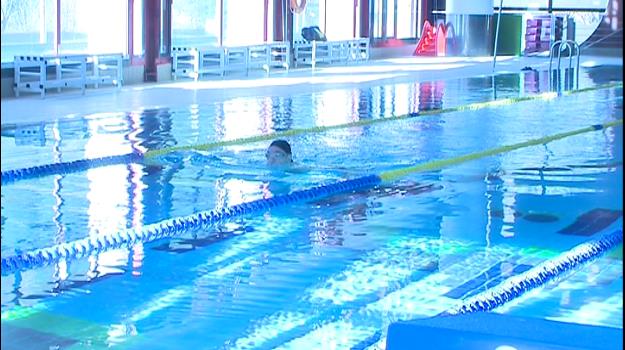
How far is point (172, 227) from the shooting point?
17.3ft

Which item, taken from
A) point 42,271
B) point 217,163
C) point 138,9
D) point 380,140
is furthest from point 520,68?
point 42,271

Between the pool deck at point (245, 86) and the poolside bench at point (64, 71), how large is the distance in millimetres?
133

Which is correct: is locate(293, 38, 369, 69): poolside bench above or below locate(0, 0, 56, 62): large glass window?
below

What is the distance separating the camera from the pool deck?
1107cm

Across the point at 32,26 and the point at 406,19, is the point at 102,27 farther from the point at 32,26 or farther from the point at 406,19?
the point at 406,19

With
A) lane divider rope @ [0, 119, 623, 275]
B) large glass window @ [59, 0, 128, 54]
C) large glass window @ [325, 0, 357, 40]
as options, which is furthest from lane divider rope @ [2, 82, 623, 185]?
large glass window @ [325, 0, 357, 40]

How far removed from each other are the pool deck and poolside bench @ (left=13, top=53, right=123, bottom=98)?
133 millimetres

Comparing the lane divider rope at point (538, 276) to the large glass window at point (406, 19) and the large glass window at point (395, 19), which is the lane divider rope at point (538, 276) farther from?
the large glass window at point (406, 19)

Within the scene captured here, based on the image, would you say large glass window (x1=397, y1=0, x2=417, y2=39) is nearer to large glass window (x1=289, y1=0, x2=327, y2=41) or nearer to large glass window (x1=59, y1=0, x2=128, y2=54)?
large glass window (x1=289, y1=0, x2=327, y2=41)

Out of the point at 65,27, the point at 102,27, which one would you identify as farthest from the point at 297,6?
the point at 65,27

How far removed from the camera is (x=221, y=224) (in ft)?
18.0

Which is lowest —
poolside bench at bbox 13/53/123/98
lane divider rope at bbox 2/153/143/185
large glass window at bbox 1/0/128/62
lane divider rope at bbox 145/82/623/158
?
lane divider rope at bbox 2/153/143/185

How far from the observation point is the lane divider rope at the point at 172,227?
450 centimetres

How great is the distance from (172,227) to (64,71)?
8616mm
